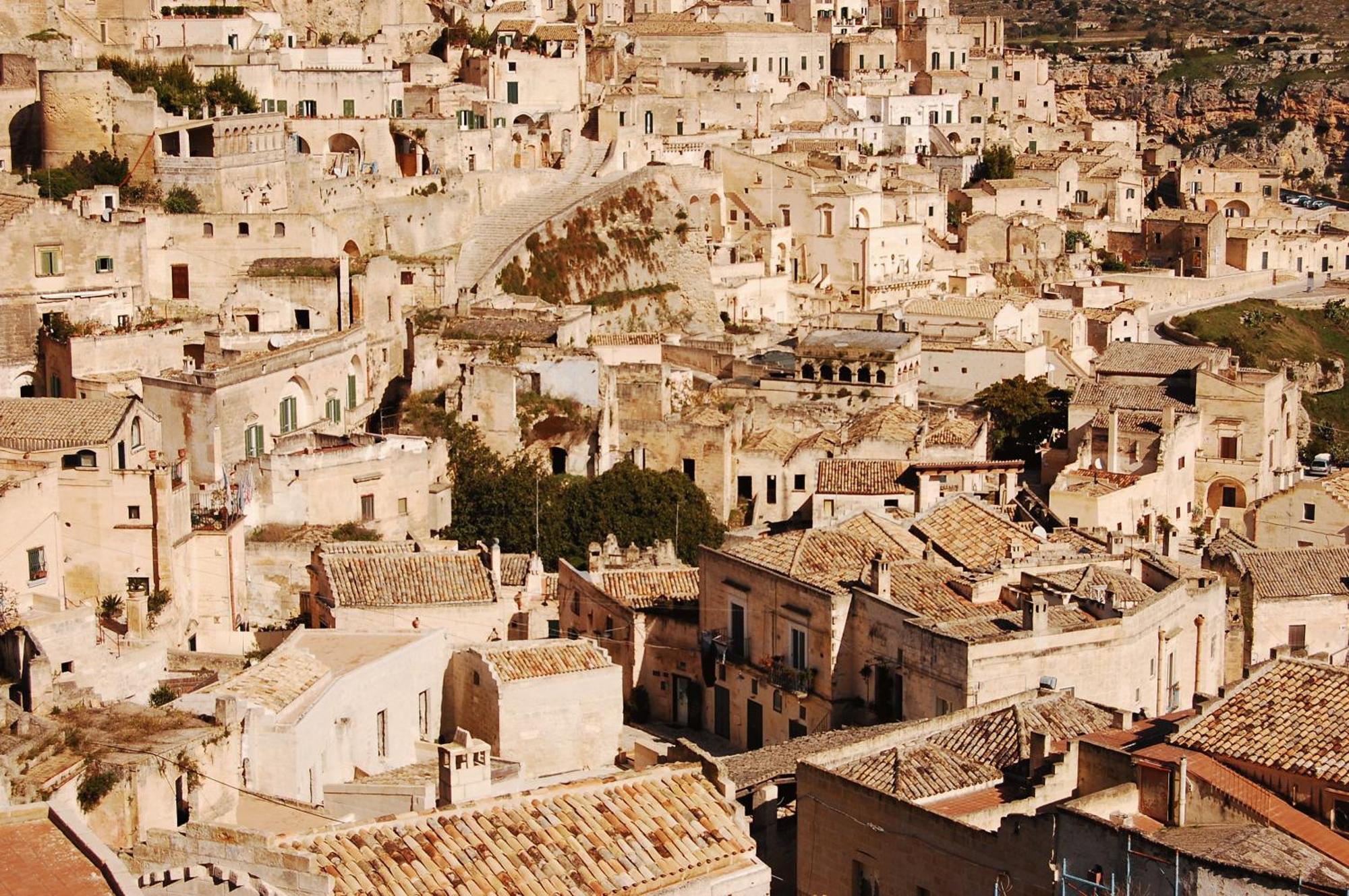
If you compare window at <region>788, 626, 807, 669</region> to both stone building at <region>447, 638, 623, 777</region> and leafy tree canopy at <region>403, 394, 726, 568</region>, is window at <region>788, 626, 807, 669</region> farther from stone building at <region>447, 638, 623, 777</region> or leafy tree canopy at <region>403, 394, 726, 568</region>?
leafy tree canopy at <region>403, 394, 726, 568</region>

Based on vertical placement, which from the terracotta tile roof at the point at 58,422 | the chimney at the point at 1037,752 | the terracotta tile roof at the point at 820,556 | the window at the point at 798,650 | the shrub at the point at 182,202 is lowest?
the window at the point at 798,650

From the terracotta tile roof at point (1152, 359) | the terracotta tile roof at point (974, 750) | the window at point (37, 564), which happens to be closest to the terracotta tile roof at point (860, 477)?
the terracotta tile roof at point (1152, 359)

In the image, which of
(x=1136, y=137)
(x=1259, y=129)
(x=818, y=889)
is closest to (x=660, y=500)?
(x=818, y=889)

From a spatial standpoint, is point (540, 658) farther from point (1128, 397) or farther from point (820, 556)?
point (1128, 397)

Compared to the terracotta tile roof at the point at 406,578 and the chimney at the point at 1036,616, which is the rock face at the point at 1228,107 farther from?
the chimney at the point at 1036,616

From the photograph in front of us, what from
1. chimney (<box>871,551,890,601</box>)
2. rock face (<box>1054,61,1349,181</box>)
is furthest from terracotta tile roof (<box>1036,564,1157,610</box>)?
rock face (<box>1054,61,1349,181</box>)

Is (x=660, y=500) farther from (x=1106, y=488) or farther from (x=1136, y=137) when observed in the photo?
(x=1136, y=137)
